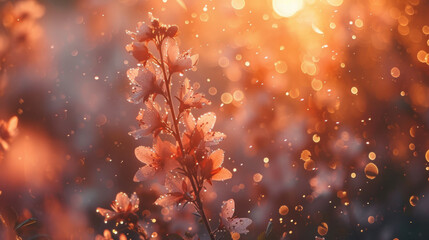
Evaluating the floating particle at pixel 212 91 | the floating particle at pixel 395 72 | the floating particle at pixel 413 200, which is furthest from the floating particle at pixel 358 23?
the floating particle at pixel 413 200

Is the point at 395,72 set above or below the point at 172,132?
above

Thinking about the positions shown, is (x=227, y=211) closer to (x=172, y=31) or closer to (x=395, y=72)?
(x=172, y=31)

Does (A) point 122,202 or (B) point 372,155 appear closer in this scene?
(A) point 122,202

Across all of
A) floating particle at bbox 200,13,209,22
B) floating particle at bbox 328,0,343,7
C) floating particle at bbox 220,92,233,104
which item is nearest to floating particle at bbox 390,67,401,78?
floating particle at bbox 328,0,343,7

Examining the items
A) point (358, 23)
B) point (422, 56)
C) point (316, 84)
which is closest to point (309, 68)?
point (316, 84)

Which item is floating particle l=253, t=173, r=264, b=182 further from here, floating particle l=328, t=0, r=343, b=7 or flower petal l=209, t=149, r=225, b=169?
flower petal l=209, t=149, r=225, b=169

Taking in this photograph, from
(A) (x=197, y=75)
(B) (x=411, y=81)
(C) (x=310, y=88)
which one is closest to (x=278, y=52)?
(C) (x=310, y=88)

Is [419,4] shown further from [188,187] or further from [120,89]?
[188,187]
